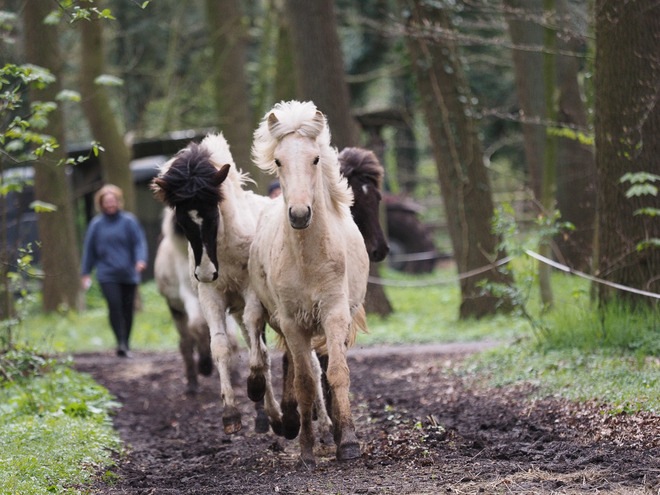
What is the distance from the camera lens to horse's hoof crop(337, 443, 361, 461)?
5.22 metres

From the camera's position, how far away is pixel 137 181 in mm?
23531

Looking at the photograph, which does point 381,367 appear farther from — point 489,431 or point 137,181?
point 137,181

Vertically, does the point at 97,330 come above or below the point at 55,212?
below

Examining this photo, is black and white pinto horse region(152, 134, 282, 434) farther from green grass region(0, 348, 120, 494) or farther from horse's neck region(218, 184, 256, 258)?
green grass region(0, 348, 120, 494)

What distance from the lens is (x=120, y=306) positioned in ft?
39.7

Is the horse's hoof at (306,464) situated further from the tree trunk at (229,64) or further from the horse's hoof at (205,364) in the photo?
the tree trunk at (229,64)

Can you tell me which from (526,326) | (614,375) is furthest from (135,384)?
(614,375)

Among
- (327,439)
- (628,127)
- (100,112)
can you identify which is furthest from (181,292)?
(100,112)

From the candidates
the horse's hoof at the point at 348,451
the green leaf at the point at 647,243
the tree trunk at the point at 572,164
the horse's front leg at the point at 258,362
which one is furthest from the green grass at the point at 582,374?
the tree trunk at the point at 572,164

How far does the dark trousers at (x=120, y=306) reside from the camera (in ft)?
39.5

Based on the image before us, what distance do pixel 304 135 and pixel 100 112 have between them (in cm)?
1328

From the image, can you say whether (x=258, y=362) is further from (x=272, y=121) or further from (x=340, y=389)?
(x=272, y=121)

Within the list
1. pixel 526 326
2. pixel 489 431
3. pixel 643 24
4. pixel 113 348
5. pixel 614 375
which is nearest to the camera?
pixel 489 431

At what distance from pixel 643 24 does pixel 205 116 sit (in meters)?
21.4
